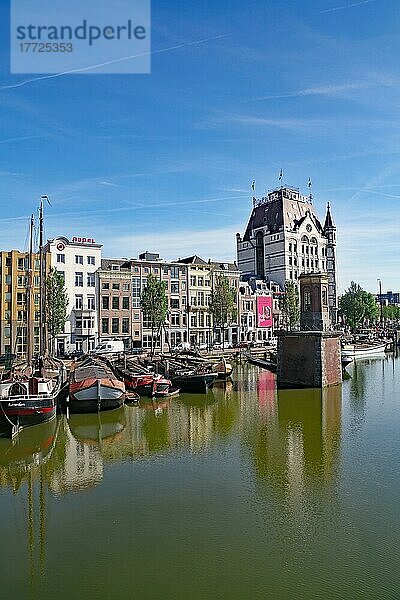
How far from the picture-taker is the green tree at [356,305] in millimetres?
112812

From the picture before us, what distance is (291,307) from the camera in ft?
300

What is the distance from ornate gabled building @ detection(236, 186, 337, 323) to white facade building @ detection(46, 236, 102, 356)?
4212 cm

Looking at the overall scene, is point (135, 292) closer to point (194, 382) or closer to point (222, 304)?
point (222, 304)

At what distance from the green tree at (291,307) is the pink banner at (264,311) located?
288 cm

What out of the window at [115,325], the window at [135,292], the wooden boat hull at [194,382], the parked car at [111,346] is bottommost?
the wooden boat hull at [194,382]

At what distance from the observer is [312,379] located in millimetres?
45344

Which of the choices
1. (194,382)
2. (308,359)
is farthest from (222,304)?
(194,382)

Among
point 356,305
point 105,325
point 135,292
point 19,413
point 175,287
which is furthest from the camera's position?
point 356,305

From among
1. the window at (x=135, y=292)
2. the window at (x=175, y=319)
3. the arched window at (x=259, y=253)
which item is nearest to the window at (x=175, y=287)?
the window at (x=175, y=319)

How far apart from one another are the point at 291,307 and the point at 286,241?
65.6ft

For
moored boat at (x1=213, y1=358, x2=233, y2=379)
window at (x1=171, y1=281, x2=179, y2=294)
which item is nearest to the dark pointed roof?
window at (x1=171, y1=281, x2=179, y2=294)

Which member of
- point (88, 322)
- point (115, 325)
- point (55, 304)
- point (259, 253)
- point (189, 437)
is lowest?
point (189, 437)

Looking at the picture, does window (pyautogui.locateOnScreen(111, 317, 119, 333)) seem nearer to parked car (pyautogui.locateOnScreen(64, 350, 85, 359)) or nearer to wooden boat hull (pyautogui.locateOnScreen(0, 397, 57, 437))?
parked car (pyautogui.locateOnScreen(64, 350, 85, 359))

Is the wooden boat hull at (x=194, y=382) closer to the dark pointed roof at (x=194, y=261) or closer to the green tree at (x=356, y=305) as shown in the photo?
the dark pointed roof at (x=194, y=261)
